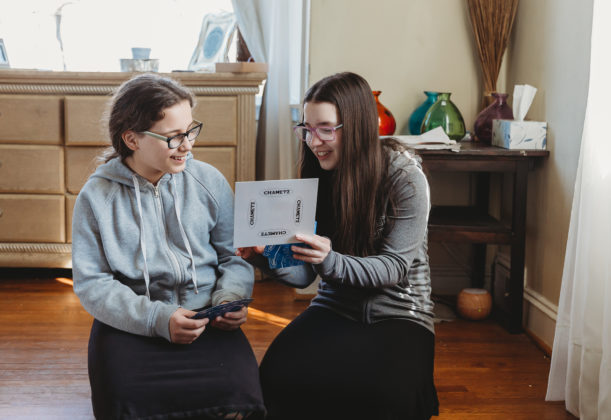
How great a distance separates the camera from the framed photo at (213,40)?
3.52 metres

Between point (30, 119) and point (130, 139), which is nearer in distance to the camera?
point (130, 139)

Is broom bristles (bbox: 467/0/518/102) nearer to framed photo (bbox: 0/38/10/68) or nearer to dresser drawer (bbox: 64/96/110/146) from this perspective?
dresser drawer (bbox: 64/96/110/146)

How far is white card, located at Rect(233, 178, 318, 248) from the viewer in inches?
53.7

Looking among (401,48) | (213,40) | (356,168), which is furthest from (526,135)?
(213,40)

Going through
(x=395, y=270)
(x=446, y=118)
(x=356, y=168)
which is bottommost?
(x=395, y=270)

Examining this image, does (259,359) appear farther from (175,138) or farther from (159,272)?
(175,138)

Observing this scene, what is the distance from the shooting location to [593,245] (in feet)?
5.80

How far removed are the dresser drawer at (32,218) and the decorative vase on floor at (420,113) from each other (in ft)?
5.52

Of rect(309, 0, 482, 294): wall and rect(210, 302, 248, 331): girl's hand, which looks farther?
rect(309, 0, 482, 294): wall

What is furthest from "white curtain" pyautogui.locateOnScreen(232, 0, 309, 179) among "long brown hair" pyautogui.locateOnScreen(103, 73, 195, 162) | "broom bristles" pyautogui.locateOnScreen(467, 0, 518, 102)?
"long brown hair" pyautogui.locateOnScreen(103, 73, 195, 162)

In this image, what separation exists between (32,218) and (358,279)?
7.11 feet

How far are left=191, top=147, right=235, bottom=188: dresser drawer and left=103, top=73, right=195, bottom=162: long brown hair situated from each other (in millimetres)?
1486

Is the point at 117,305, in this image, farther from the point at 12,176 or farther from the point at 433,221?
the point at 12,176

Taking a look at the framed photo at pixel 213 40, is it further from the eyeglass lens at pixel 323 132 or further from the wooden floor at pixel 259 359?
the eyeglass lens at pixel 323 132
